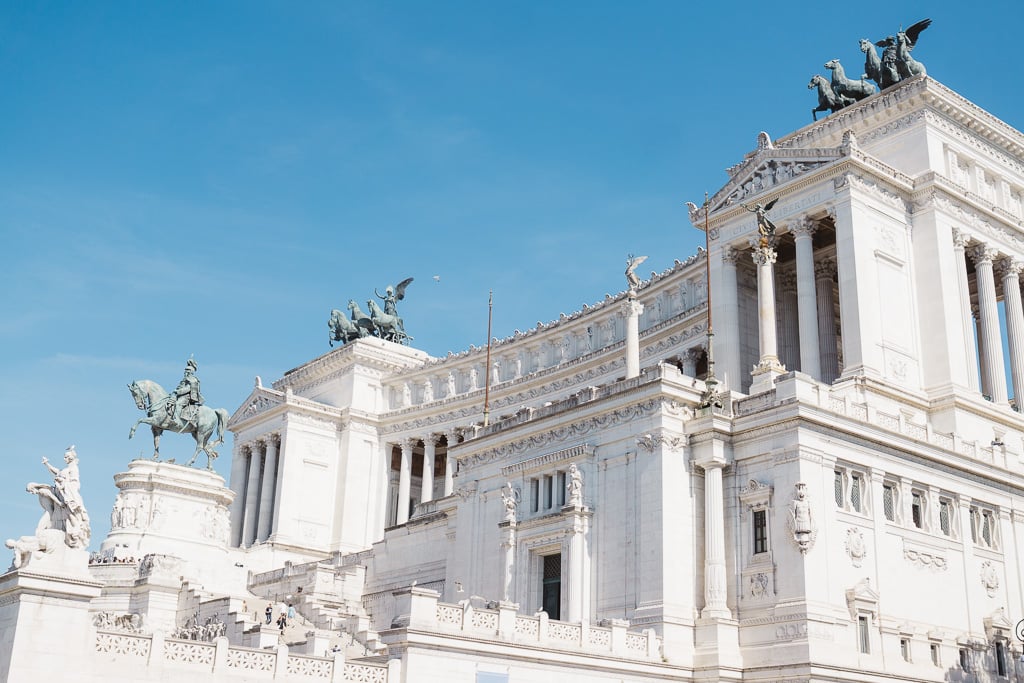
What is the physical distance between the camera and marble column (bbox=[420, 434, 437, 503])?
91688 millimetres

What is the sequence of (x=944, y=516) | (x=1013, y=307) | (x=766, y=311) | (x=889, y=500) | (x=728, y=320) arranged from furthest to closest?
1. (x=1013, y=307)
2. (x=728, y=320)
3. (x=766, y=311)
4. (x=944, y=516)
5. (x=889, y=500)

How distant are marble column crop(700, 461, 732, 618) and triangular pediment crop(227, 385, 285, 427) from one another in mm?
60129

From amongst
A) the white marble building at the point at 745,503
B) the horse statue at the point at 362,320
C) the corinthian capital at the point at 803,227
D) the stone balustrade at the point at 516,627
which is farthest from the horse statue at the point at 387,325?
the stone balustrade at the point at 516,627

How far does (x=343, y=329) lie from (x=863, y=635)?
7226 cm

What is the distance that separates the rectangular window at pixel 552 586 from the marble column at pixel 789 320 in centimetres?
2455

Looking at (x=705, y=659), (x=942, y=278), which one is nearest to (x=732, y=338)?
(x=942, y=278)

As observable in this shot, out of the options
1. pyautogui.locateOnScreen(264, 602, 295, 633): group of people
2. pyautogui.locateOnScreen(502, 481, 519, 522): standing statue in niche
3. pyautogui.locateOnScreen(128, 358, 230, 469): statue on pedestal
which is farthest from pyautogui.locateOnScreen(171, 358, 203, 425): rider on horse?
pyautogui.locateOnScreen(502, 481, 519, 522): standing statue in niche

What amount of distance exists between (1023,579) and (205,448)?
44.9 metres

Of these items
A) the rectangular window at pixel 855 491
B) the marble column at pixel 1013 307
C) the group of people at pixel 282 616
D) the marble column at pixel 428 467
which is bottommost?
the group of people at pixel 282 616

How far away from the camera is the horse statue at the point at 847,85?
230ft

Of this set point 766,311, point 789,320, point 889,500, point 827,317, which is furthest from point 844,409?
point 789,320

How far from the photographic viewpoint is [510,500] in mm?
48094

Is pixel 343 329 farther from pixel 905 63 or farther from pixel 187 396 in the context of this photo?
pixel 905 63

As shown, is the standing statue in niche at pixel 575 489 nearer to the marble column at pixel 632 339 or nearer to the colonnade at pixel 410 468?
the marble column at pixel 632 339
